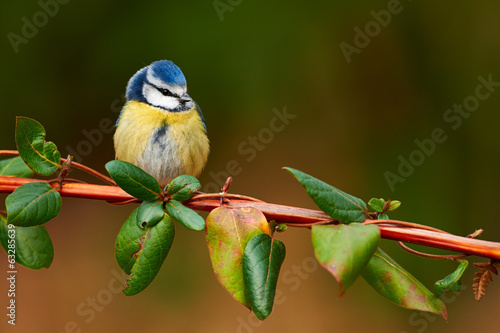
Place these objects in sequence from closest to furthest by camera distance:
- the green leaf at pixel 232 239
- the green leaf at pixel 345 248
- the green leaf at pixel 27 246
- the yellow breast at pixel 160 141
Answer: the green leaf at pixel 345 248, the green leaf at pixel 232 239, the green leaf at pixel 27 246, the yellow breast at pixel 160 141

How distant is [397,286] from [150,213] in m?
0.42

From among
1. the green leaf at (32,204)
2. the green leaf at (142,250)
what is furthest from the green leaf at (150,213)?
the green leaf at (32,204)

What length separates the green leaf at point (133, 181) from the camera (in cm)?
84

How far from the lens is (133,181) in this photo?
86 centimetres

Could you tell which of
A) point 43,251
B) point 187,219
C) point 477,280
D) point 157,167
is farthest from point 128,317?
point 477,280

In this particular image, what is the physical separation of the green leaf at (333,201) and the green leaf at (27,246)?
1.78ft

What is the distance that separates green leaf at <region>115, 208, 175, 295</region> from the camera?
85 centimetres

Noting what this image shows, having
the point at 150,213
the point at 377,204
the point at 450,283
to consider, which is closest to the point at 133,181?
the point at 150,213

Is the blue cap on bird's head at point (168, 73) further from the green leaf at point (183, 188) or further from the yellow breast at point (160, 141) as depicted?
the green leaf at point (183, 188)

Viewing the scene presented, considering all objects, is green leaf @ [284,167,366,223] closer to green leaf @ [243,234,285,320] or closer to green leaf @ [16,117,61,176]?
green leaf @ [243,234,285,320]

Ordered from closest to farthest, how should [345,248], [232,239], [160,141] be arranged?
[345,248], [232,239], [160,141]

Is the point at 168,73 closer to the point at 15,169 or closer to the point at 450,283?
the point at 15,169

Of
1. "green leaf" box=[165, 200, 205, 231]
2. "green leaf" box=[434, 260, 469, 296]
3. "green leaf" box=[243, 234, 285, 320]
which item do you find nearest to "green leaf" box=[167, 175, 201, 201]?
"green leaf" box=[165, 200, 205, 231]

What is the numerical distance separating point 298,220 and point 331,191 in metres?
0.07
